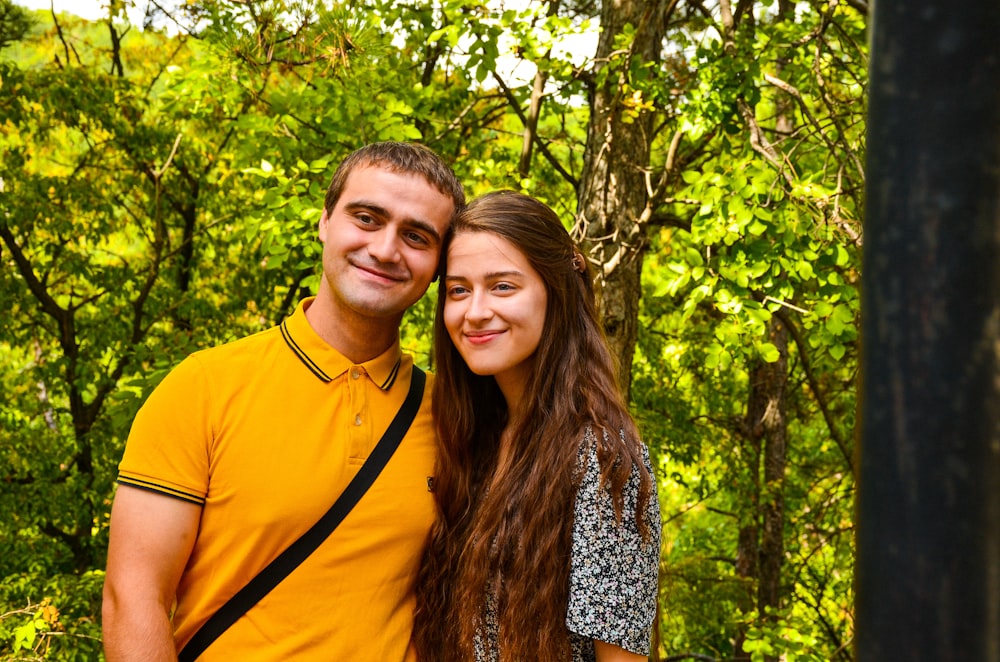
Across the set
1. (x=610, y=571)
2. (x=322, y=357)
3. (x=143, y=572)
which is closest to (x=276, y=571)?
(x=143, y=572)

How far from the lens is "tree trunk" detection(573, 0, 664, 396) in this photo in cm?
486

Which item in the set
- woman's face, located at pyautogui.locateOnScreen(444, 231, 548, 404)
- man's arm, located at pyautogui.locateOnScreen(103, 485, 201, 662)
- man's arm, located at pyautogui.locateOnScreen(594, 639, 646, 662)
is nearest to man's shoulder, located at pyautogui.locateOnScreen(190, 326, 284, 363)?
man's arm, located at pyautogui.locateOnScreen(103, 485, 201, 662)

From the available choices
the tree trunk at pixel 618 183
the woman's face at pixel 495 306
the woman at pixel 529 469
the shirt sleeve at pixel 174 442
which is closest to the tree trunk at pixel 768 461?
the tree trunk at pixel 618 183

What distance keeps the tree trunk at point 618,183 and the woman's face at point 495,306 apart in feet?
7.76

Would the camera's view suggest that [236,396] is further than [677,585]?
No

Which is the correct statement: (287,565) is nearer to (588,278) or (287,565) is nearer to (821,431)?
(588,278)

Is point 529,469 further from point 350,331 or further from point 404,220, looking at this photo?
point 404,220

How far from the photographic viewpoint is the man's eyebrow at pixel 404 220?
2.50 metres

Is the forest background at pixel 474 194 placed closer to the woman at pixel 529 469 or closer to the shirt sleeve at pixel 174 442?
the woman at pixel 529 469

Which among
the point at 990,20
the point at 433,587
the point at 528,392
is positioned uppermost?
the point at 528,392

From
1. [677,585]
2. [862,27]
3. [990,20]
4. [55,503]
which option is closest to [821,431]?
[677,585]

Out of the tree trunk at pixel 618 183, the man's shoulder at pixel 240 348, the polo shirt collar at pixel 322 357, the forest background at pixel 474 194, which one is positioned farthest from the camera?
the tree trunk at pixel 618 183

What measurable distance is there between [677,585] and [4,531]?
5.50 m

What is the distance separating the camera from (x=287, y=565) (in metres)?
2.24
